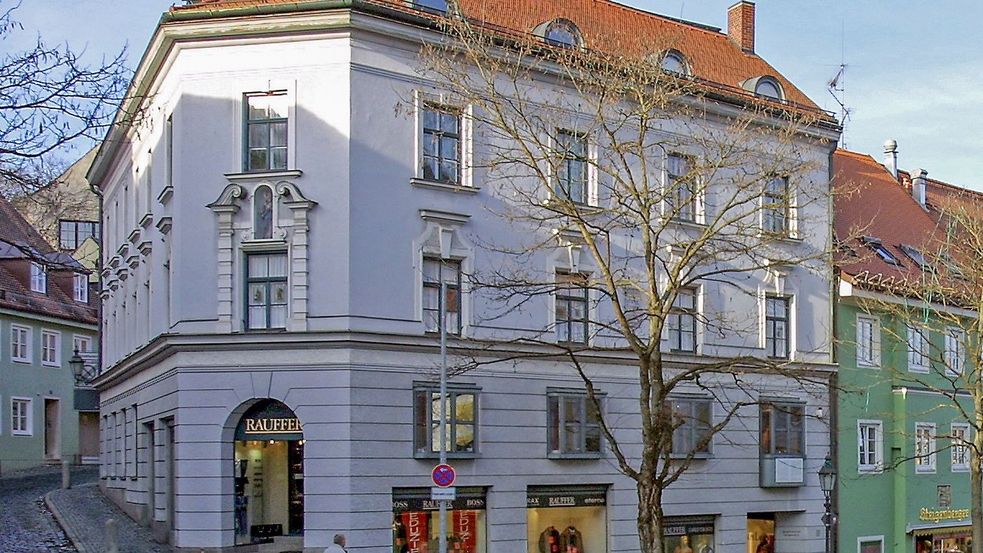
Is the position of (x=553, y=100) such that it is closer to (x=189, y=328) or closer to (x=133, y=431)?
(x=189, y=328)

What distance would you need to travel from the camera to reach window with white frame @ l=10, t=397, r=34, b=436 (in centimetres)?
5331

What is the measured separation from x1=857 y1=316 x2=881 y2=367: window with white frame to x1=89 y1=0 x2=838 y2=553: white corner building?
34.2ft

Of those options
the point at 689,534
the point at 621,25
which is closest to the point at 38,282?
the point at 621,25

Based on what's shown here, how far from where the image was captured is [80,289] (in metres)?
60.7

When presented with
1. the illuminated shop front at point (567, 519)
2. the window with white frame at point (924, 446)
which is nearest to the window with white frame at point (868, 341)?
the window with white frame at point (924, 446)

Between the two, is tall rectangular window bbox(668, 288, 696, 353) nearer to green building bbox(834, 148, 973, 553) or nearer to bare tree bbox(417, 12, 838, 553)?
bare tree bbox(417, 12, 838, 553)

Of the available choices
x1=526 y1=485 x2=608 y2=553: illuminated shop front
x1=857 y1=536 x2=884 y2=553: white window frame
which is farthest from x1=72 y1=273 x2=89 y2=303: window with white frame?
x1=857 y1=536 x2=884 y2=553: white window frame

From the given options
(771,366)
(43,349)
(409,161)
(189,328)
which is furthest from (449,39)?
(43,349)

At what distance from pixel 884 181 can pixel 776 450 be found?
1486 cm

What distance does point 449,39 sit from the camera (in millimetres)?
28375

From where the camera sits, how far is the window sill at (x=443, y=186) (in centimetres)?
2886

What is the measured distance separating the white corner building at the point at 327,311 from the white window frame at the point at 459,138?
0.05 meters

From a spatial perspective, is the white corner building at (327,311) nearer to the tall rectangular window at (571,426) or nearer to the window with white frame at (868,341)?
the tall rectangular window at (571,426)

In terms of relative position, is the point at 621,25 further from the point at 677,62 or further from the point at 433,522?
the point at 433,522
